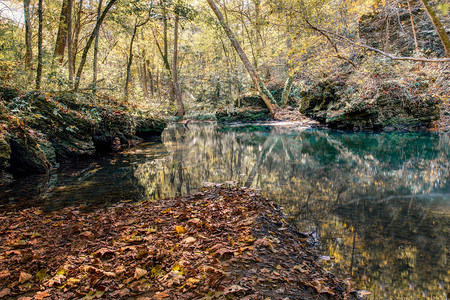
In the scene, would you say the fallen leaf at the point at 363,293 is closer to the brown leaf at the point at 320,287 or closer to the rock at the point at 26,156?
the brown leaf at the point at 320,287

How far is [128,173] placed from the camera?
6.49m

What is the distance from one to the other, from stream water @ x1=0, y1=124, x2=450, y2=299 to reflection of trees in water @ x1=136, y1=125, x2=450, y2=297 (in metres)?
0.01

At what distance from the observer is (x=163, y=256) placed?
2.31 meters

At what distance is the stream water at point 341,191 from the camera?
239 centimetres

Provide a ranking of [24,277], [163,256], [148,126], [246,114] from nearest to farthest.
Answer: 1. [24,277]
2. [163,256]
3. [148,126]
4. [246,114]

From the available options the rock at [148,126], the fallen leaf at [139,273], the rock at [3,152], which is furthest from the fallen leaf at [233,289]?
the rock at [148,126]

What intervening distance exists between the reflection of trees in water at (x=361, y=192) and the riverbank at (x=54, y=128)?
283 centimetres

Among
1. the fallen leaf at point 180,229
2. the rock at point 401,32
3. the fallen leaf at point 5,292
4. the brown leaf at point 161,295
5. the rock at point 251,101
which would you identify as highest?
the rock at point 401,32

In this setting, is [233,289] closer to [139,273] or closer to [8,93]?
[139,273]

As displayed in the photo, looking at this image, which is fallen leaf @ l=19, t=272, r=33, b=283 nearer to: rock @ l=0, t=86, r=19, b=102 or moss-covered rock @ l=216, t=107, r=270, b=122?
rock @ l=0, t=86, r=19, b=102

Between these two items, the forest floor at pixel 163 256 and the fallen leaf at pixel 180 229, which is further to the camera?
the fallen leaf at pixel 180 229

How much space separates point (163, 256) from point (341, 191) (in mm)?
3760

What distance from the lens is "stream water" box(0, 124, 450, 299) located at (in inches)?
94.1

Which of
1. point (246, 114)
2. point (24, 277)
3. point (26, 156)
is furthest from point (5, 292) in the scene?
point (246, 114)
